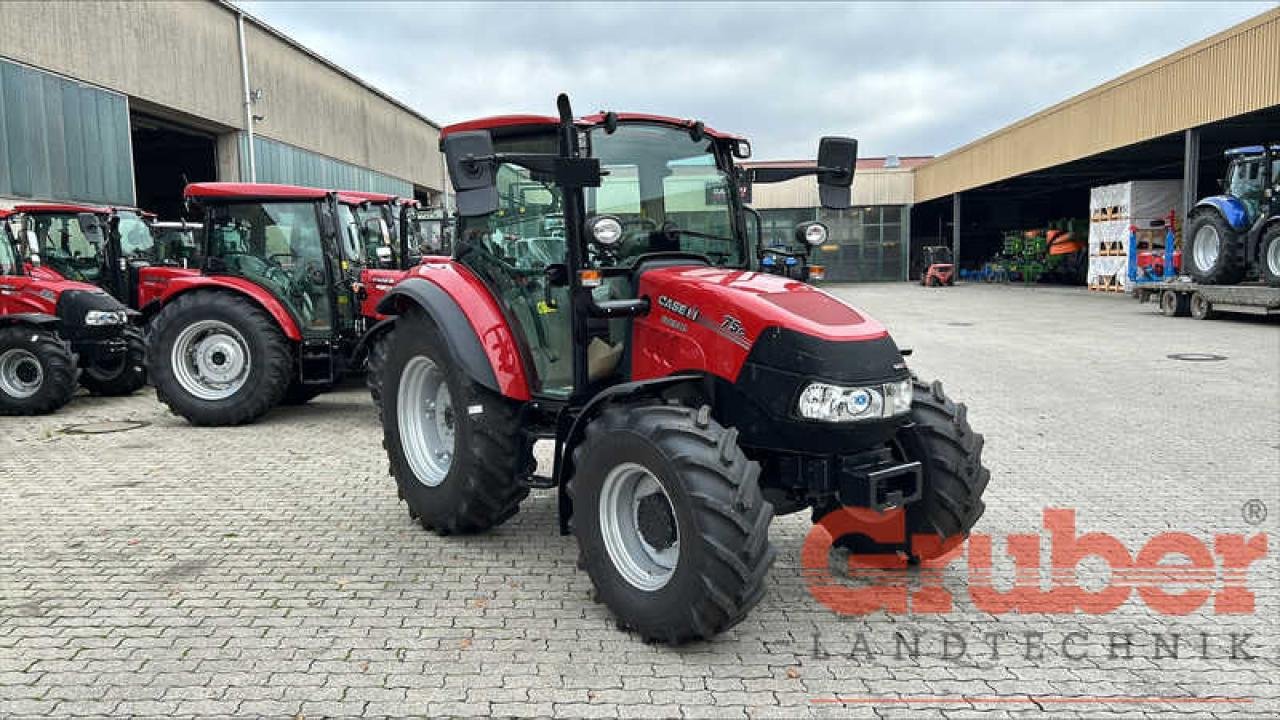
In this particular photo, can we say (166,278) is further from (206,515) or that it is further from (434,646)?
(434,646)

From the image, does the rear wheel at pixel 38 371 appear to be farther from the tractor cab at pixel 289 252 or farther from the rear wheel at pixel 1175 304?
the rear wheel at pixel 1175 304

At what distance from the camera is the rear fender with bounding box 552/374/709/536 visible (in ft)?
13.0

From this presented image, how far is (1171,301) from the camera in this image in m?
20.2

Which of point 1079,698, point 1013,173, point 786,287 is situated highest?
point 1013,173

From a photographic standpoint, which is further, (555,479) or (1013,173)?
(1013,173)

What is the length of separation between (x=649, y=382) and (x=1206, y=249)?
63.0 feet

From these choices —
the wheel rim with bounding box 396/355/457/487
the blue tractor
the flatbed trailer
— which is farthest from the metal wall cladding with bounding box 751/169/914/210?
the wheel rim with bounding box 396/355/457/487

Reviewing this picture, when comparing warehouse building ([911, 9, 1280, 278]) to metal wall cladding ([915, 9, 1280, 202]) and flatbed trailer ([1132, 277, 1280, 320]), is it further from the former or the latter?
flatbed trailer ([1132, 277, 1280, 320])

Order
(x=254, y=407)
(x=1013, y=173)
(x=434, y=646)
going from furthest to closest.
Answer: (x=1013, y=173)
(x=254, y=407)
(x=434, y=646)

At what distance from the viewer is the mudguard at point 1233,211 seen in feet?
57.4

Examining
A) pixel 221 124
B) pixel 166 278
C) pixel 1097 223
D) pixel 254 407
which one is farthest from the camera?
pixel 1097 223

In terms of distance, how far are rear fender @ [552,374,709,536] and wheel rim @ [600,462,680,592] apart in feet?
0.90

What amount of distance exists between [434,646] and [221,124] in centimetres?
2214

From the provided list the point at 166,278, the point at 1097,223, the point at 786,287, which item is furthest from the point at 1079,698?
the point at 1097,223
